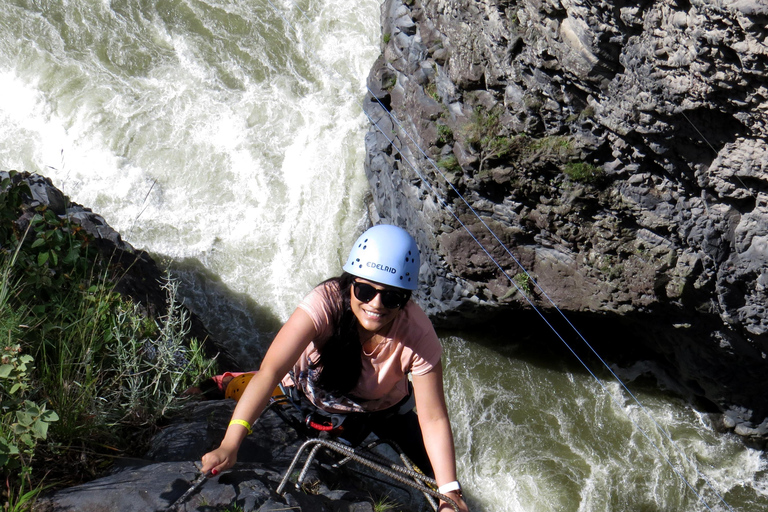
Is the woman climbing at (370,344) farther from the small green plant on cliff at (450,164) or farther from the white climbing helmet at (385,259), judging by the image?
the small green plant on cliff at (450,164)

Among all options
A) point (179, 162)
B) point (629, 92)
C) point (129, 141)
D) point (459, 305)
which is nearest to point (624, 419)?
point (459, 305)

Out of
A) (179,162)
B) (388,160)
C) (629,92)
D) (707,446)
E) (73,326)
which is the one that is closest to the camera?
(73,326)

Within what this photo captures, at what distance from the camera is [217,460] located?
2145 mm

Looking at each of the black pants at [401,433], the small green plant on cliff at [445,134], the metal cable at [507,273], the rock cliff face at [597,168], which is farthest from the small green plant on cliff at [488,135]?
the black pants at [401,433]

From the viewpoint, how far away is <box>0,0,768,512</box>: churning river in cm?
509

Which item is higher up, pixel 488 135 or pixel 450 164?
pixel 488 135

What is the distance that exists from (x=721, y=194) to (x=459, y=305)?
7.78ft

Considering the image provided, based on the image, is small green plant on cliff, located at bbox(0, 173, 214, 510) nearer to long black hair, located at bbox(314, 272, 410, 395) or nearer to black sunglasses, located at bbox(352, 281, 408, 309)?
Answer: long black hair, located at bbox(314, 272, 410, 395)

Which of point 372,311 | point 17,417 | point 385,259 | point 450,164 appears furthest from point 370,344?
point 450,164

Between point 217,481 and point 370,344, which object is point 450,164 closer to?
point 370,344

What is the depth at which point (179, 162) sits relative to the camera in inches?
262

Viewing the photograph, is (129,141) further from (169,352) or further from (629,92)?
(629,92)

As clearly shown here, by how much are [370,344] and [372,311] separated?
0.23 meters

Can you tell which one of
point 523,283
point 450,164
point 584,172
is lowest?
point 523,283
